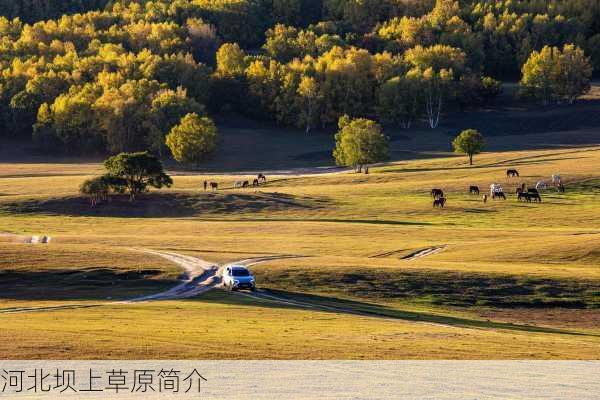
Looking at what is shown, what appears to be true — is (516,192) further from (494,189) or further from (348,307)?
(348,307)

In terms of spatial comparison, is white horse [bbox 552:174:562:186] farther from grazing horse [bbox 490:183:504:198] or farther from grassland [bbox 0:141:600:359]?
grazing horse [bbox 490:183:504:198]

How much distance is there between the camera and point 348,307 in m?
53.2

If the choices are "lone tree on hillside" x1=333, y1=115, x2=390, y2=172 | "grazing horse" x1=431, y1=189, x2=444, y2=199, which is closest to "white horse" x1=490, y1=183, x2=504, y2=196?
"grazing horse" x1=431, y1=189, x2=444, y2=199

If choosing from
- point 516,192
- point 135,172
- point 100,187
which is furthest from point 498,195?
point 100,187

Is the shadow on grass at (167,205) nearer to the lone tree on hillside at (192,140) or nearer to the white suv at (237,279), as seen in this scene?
the white suv at (237,279)

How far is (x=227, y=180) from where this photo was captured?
134000mm

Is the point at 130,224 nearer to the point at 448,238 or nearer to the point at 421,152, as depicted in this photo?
the point at 448,238

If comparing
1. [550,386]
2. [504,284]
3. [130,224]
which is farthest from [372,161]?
[550,386]

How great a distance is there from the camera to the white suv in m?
56.7

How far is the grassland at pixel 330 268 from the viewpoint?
3791cm

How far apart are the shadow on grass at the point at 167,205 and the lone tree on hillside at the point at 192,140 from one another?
52.5m

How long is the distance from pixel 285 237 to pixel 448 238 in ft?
42.9

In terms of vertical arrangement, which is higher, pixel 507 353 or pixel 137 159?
pixel 137 159

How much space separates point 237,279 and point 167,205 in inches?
2081
